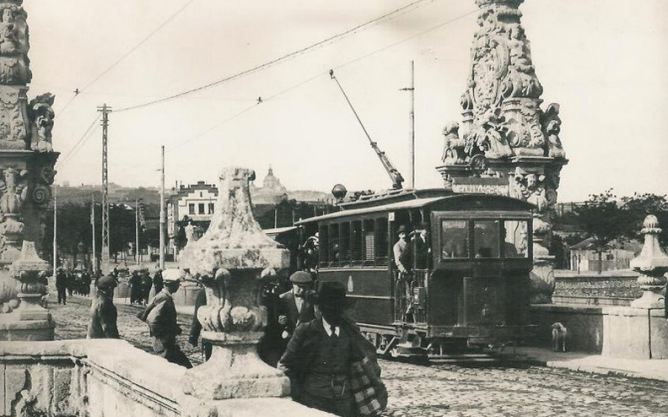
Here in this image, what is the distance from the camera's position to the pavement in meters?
16.4

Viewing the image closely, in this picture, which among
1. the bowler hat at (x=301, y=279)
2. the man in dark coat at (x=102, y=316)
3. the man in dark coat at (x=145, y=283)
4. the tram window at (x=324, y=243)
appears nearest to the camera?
the bowler hat at (x=301, y=279)

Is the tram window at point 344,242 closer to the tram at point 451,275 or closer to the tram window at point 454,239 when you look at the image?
the tram at point 451,275

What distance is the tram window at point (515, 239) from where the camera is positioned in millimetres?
18969

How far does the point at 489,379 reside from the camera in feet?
54.4

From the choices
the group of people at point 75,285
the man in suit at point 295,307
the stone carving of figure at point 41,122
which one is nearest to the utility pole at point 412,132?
the group of people at point 75,285

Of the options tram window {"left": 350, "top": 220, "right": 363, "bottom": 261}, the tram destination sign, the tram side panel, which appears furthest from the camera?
tram window {"left": 350, "top": 220, "right": 363, "bottom": 261}

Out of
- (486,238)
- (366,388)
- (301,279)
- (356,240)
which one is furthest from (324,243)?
(366,388)

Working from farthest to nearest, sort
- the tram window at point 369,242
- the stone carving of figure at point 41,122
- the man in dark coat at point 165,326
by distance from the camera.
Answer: the tram window at point 369,242 < the stone carving of figure at point 41,122 < the man in dark coat at point 165,326

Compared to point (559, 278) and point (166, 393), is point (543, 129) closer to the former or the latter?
point (166, 393)

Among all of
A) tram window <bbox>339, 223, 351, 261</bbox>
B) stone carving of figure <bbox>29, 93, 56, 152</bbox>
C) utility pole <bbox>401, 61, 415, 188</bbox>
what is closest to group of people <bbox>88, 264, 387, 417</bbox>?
stone carving of figure <bbox>29, 93, 56, 152</bbox>

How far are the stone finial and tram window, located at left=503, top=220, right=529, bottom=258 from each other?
2.08 m

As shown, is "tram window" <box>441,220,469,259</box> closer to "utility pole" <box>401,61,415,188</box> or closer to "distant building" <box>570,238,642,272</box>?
"utility pole" <box>401,61,415,188</box>

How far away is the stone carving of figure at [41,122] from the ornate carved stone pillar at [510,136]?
764 cm

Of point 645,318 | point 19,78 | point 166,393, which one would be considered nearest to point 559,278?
point 645,318
